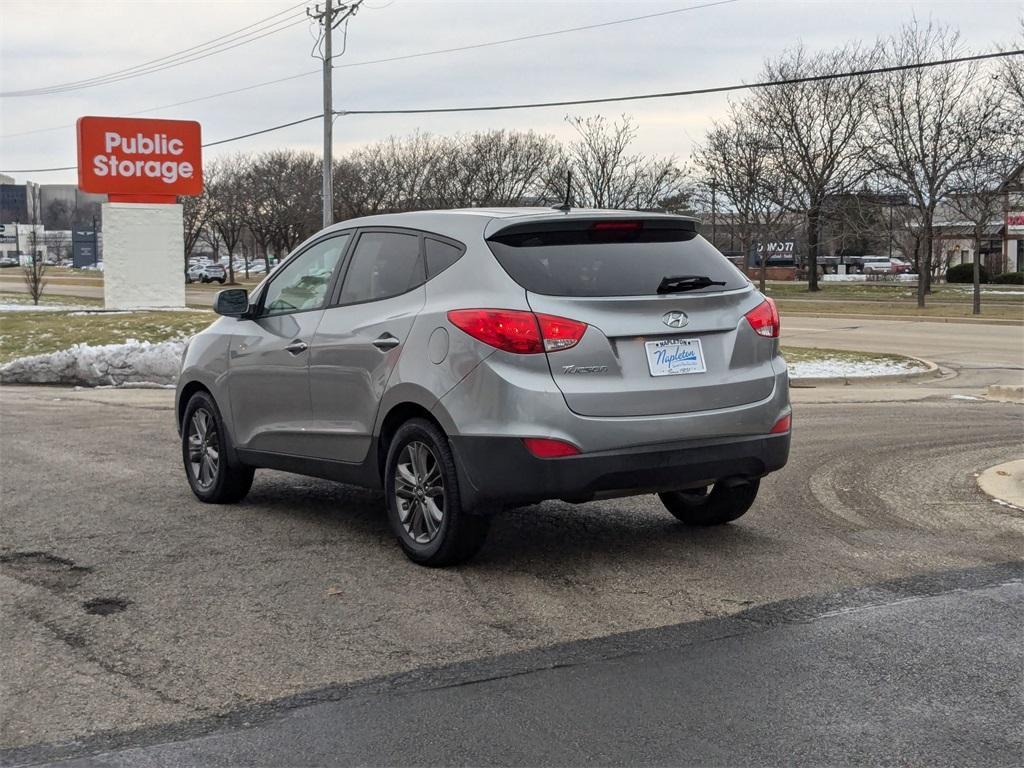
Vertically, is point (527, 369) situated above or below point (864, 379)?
above

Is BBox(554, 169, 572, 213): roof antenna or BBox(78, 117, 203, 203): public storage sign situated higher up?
BBox(78, 117, 203, 203): public storage sign

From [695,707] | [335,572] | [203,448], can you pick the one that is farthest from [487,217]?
[203,448]

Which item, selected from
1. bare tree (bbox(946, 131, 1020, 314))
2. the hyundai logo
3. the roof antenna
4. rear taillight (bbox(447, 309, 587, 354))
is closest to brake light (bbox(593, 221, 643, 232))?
the roof antenna

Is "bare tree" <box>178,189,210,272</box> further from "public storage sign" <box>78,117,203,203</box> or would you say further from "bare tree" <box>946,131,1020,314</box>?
"bare tree" <box>946,131,1020,314</box>

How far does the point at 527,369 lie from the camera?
223 inches

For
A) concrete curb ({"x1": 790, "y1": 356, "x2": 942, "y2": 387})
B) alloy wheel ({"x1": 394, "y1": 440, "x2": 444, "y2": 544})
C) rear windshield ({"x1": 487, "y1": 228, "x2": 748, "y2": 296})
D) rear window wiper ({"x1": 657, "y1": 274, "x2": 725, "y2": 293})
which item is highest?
rear windshield ({"x1": 487, "y1": 228, "x2": 748, "y2": 296})

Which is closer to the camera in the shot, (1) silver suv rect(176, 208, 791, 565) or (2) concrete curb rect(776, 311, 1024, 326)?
(1) silver suv rect(176, 208, 791, 565)

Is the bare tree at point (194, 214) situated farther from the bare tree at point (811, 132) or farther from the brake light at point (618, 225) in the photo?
the brake light at point (618, 225)

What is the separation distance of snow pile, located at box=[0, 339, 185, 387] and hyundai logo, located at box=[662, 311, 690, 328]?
12150 millimetres

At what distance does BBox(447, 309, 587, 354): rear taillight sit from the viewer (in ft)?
18.6

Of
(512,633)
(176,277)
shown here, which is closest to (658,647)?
(512,633)

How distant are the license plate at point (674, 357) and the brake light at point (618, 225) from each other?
67cm

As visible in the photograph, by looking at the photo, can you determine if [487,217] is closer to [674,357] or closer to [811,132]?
[674,357]

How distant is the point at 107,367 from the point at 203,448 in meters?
9.84
